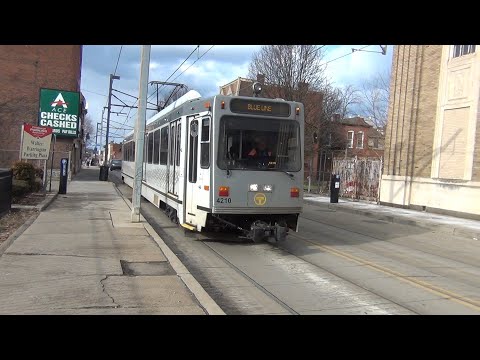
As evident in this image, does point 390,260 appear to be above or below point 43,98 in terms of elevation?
below

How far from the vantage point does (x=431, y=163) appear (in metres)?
21.5

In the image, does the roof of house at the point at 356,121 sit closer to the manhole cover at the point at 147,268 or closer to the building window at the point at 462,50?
the building window at the point at 462,50

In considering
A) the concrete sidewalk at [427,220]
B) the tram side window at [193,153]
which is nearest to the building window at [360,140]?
the concrete sidewalk at [427,220]

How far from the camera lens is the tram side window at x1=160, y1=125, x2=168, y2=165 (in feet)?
43.7

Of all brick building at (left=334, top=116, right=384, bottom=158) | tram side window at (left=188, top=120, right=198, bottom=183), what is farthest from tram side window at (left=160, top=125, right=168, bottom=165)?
brick building at (left=334, top=116, right=384, bottom=158)

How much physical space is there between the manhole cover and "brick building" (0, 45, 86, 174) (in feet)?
96.0

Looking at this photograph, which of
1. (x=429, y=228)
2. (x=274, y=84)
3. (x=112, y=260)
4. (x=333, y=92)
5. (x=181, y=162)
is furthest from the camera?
(x=333, y=92)

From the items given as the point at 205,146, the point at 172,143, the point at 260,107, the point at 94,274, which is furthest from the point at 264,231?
the point at 172,143

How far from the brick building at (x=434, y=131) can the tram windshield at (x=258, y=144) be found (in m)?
11.6

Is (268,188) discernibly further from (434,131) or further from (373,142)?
(373,142)

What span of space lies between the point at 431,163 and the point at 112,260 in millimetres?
17247

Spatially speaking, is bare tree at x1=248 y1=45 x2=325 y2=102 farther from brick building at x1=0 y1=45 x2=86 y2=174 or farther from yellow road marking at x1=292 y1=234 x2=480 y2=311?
yellow road marking at x1=292 y1=234 x2=480 y2=311
